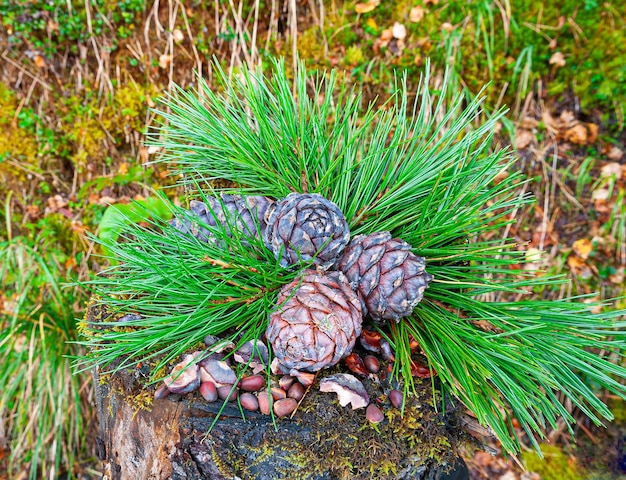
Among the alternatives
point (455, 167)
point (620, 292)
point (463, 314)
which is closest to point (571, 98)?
point (620, 292)

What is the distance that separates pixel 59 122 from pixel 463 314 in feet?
6.23

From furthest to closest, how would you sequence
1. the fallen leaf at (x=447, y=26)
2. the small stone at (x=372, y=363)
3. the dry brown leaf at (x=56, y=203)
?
the dry brown leaf at (x=56, y=203) → the fallen leaf at (x=447, y=26) → the small stone at (x=372, y=363)

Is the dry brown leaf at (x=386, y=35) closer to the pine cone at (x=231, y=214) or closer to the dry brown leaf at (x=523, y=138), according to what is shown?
the dry brown leaf at (x=523, y=138)

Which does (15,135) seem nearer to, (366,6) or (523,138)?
(366,6)

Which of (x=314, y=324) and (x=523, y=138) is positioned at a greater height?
(x=523, y=138)

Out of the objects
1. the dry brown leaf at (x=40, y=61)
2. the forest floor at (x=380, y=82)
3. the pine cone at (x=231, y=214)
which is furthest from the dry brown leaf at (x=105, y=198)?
the pine cone at (x=231, y=214)

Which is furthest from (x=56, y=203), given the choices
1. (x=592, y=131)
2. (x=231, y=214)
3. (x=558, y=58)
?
(x=592, y=131)

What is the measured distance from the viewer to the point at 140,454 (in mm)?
814

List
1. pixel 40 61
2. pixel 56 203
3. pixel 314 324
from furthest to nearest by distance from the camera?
pixel 56 203 < pixel 40 61 < pixel 314 324

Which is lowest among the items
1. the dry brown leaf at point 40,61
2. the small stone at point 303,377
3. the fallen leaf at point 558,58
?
the small stone at point 303,377

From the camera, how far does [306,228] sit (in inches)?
30.6

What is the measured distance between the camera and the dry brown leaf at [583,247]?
5.73 feet

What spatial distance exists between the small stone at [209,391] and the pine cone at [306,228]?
0.28 metres

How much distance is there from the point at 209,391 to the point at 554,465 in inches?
66.4
